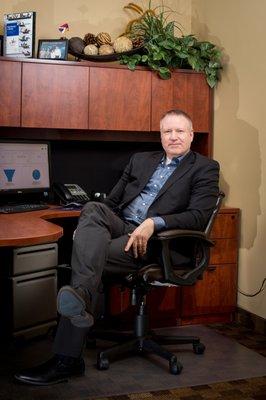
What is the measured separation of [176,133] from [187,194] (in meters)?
0.36

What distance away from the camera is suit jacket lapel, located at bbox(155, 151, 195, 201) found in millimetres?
3107

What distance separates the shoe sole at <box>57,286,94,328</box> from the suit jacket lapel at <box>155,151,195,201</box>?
863 millimetres

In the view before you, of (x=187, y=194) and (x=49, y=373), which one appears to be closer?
(x=49, y=373)

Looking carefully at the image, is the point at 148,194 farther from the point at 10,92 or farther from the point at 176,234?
the point at 10,92

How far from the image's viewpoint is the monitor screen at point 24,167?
3.80 meters

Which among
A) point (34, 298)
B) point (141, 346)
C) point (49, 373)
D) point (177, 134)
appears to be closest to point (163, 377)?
point (141, 346)

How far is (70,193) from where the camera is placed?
3.86m

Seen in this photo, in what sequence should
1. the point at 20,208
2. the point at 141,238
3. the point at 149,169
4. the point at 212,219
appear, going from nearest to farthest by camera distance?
1. the point at 141,238
2. the point at 212,219
3. the point at 149,169
4. the point at 20,208

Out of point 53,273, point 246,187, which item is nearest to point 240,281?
point 246,187

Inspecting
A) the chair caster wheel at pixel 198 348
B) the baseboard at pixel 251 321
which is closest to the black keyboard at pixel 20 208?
the chair caster wheel at pixel 198 348

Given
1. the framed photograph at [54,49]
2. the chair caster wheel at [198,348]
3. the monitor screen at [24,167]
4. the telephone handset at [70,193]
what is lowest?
the chair caster wheel at [198,348]

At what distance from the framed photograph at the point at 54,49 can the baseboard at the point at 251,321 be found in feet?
6.79

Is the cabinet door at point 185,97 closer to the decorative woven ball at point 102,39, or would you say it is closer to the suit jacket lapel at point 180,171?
the decorative woven ball at point 102,39

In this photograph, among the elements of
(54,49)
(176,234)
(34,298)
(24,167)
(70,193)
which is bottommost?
(34,298)
